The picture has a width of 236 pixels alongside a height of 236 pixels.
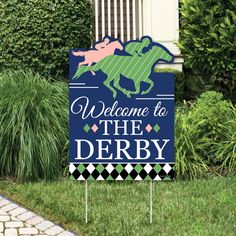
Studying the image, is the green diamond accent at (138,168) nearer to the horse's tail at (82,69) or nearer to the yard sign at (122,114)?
the yard sign at (122,114)

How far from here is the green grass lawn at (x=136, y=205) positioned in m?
5.33

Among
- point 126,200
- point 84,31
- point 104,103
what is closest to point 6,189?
point 126,200

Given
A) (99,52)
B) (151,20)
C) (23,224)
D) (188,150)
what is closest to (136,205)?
(23,224)

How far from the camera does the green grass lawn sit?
533 cm

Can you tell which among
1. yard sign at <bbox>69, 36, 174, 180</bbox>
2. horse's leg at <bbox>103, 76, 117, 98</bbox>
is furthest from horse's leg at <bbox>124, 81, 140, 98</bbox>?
horse's leg at <bbox>103, 76, 117, 98</bbox>

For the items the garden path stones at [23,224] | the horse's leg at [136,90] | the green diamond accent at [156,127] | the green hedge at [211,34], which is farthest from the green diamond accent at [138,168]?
the green hedge at [211,34]

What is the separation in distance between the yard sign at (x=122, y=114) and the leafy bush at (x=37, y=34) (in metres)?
4.39

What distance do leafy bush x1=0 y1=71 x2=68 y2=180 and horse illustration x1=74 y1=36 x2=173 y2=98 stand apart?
1.72 metres

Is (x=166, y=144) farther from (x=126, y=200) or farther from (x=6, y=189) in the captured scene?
(x=6, y=189)

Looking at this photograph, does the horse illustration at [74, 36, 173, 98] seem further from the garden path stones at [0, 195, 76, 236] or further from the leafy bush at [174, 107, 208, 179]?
the leafy bush at [174, 107, 208, 179]

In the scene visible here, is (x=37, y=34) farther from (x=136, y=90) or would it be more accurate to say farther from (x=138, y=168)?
(x=138, y=168)

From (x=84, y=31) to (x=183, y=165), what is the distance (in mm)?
3955

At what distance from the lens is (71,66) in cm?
532

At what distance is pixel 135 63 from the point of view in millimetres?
5336
